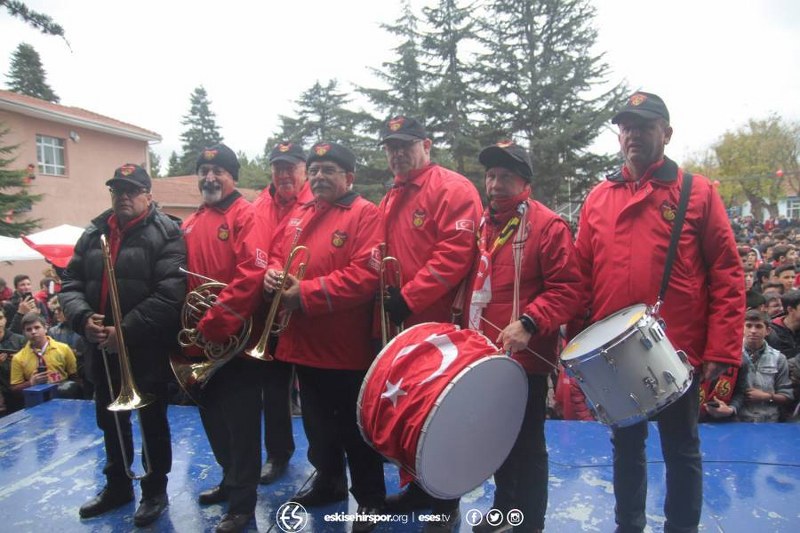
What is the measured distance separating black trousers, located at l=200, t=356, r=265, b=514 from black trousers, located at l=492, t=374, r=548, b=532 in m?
1.55

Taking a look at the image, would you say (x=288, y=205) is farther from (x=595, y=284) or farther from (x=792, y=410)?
(x=792, y=410)

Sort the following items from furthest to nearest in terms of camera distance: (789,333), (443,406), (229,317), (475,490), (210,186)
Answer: (789,333) → (475,490) → (210,186) → (229,317) → (443,406)

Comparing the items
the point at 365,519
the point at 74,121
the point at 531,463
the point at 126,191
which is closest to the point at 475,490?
the point at 365,519

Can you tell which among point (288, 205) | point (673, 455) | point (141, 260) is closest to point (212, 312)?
point (141, 260)

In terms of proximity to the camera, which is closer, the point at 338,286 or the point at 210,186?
the point at 338,286

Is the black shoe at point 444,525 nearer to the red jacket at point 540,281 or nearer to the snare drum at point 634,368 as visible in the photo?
the red jacket at point 540,281

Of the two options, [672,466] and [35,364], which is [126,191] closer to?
[672,466]

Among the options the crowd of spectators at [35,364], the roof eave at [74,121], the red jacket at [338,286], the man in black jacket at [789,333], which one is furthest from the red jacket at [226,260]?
the roof eave at [74,121]

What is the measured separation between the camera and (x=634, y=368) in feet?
7.81

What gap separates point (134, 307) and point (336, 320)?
4.16 ft

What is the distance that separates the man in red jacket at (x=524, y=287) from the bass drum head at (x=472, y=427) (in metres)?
0.26

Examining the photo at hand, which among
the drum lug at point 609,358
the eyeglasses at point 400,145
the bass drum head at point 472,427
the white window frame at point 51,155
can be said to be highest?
the white window frame at point 51,155

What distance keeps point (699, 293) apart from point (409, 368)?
1.56 m

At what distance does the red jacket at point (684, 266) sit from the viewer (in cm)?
262
